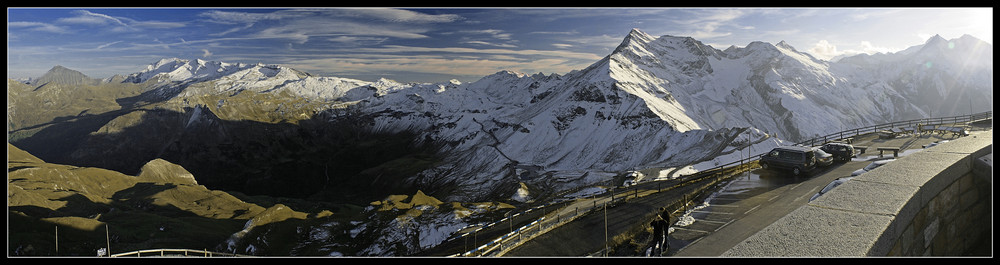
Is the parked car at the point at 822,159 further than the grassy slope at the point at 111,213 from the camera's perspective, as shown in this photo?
No

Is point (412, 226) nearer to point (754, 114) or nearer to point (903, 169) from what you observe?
point (903, 169)

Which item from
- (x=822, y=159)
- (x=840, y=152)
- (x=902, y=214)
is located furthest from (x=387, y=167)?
(x=902, y=214)

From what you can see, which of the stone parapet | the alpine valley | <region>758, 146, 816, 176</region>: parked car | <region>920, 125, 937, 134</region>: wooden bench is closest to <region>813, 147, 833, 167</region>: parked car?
<region>758, 146, 816, 176</region>: parked car

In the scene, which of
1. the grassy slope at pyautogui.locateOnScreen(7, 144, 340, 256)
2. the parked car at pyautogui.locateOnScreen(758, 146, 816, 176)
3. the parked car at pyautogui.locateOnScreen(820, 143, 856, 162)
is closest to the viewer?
the parked car at pyautogui.locateOnScreen(758, 146, 816, 176)

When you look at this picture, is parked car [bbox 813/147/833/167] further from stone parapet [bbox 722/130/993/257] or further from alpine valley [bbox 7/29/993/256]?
stone parapet [bbox 722/130/993/257]

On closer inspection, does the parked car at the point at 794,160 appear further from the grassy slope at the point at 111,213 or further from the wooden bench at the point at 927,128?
the grassy slope at the point at 111,213

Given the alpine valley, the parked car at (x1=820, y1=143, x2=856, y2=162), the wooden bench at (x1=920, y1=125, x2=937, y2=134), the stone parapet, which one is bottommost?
the alpine valley

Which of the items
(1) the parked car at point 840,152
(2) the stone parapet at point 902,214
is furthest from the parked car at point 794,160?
(2) the stone parapet at point 902,214

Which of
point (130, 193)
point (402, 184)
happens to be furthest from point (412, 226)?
point (402, 184)
